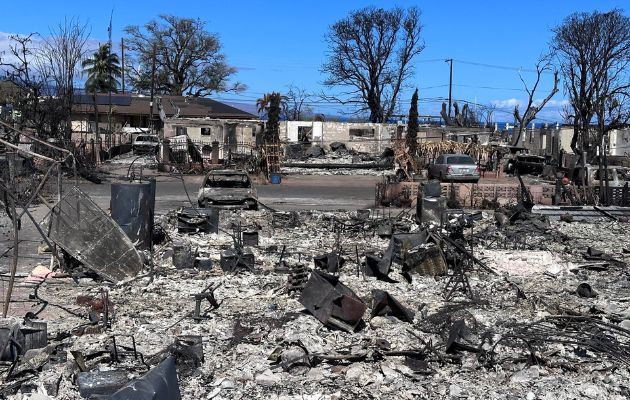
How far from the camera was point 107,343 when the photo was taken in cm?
824

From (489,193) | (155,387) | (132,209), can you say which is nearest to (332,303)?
(155,387)

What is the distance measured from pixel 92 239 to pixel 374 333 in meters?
5.46

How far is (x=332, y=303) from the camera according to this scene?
9000 millimetres

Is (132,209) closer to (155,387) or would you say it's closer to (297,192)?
(155,387)

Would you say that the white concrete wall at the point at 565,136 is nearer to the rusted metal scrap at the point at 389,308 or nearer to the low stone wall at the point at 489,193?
the low stone wall at the point at 489,193

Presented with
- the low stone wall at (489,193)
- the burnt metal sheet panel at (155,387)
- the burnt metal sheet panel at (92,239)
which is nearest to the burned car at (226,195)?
the low stone wall at (489,193)

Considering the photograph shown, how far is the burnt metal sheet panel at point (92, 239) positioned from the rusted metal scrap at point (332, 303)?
373cm

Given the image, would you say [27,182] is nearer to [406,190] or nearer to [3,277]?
[3,277]

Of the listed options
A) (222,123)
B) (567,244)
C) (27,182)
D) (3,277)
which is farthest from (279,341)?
(222,123)

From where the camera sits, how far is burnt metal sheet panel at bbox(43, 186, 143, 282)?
11609 mm

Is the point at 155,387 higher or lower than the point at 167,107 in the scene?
lower

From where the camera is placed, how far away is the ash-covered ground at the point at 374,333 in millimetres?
7176

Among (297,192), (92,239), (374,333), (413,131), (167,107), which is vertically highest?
(167,107)

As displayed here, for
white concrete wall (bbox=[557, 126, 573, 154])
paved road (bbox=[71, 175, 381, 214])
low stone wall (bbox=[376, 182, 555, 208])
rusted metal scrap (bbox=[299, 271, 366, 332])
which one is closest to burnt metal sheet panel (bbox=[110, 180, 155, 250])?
rusted metal scrap (bbox=[299, 271, 366, 332])
